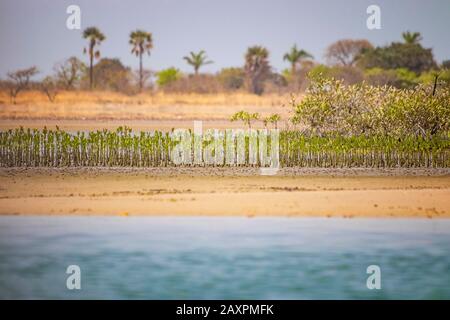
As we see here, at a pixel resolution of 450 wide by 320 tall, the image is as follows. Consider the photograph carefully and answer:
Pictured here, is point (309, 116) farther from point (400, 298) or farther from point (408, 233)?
point (400, 298)

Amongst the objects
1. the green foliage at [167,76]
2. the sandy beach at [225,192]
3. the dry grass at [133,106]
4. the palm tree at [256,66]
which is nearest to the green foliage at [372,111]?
the sandy beach at [225,192]

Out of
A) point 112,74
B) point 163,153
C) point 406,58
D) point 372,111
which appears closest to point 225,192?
point 163,153

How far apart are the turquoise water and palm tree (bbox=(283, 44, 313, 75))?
60.1 metres

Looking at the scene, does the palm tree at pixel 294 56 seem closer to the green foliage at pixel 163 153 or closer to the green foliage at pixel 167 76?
the green foliage at pixel 167 76

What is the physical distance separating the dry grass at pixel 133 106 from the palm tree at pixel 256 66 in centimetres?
833

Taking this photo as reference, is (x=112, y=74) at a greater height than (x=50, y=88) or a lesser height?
greater

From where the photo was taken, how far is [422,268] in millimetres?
13219

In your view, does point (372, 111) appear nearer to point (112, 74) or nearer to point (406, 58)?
point (406, 58)

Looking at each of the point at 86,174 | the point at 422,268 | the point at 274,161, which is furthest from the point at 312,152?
the point at 422,268

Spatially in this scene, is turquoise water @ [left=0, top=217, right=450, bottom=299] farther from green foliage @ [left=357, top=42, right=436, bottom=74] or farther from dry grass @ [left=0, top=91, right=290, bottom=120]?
green foliage @ [left=357, top=42, right=436, bottom=74]

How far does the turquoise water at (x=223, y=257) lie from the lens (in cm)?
1227

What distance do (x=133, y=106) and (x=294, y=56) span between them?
23751 millimetres

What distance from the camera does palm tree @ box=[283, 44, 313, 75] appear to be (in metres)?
75.4

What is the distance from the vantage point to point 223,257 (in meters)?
13.5
